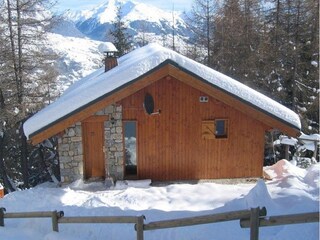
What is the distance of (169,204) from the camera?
976 centimetres

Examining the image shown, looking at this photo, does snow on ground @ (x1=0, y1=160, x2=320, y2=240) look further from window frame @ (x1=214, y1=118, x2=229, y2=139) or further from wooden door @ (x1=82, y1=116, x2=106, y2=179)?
window frame @ (x1=214, y1=118, x2=229, y2=139)

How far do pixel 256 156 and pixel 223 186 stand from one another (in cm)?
191

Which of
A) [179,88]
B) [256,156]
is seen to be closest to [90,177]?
[179,88]

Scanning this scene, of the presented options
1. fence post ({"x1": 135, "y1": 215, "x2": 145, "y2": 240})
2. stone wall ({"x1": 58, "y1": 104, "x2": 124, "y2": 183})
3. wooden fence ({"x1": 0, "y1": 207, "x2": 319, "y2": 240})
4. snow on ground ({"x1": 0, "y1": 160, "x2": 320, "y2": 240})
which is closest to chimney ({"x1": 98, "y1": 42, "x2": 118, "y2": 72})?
stone wall ({"x1": 58, "y1": 104, "x2": 124, "y2": 183})

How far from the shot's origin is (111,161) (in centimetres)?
1214

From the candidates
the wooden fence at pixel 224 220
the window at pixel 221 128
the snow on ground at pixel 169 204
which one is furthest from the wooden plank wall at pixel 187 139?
the wooden fence at pixel 224 220

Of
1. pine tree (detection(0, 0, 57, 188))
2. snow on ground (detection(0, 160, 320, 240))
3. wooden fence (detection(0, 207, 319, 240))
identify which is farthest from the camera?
pine tree (detection(0, 0, 57, 188))

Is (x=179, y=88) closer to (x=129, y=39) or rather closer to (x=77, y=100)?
(x=77, y=100)

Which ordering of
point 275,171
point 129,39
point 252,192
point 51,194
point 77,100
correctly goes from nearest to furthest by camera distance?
1. point 252,192
2. point 51,194
3. point 77,100
4. point 275,171
5. point 129,39

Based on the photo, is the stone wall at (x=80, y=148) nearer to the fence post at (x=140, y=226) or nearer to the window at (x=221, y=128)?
Answer: the window at (x=221, y=128)

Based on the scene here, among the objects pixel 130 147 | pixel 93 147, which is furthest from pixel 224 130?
pixel 93 147

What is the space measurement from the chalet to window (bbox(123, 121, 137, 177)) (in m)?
0.03

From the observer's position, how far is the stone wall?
465 inches

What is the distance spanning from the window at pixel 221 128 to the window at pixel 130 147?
8.99 ft
